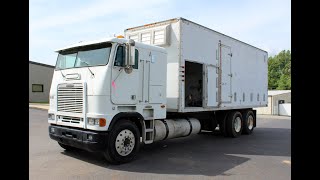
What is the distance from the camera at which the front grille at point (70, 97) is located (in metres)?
7.00

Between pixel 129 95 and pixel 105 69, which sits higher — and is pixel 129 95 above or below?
below

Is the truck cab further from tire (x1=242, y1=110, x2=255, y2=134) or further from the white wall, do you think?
the white wall

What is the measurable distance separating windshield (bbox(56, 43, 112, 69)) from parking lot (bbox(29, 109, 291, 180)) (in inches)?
97.7

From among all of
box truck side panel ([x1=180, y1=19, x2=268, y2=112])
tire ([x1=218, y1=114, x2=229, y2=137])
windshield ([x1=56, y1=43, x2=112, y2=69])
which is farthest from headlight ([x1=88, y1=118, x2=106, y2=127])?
tire ([x1=218, y1=114, x2=229, y2=137])

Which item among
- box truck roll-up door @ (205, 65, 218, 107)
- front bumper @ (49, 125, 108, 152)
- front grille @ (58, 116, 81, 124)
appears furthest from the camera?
box truck roll-up door @ (205, 65, 218, 107)

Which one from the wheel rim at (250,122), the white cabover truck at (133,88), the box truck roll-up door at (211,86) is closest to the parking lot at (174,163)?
the white cabover truck at (133,88)

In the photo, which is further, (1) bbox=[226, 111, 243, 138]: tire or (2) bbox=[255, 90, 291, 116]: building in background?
(2) bbox=[255, 90, 291, 116]: building in background

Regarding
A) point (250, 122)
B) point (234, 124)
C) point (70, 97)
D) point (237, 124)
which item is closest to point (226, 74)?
point (234, 124)

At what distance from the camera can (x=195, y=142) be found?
10.5m

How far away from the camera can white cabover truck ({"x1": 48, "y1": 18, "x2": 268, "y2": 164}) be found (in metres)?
6.74
